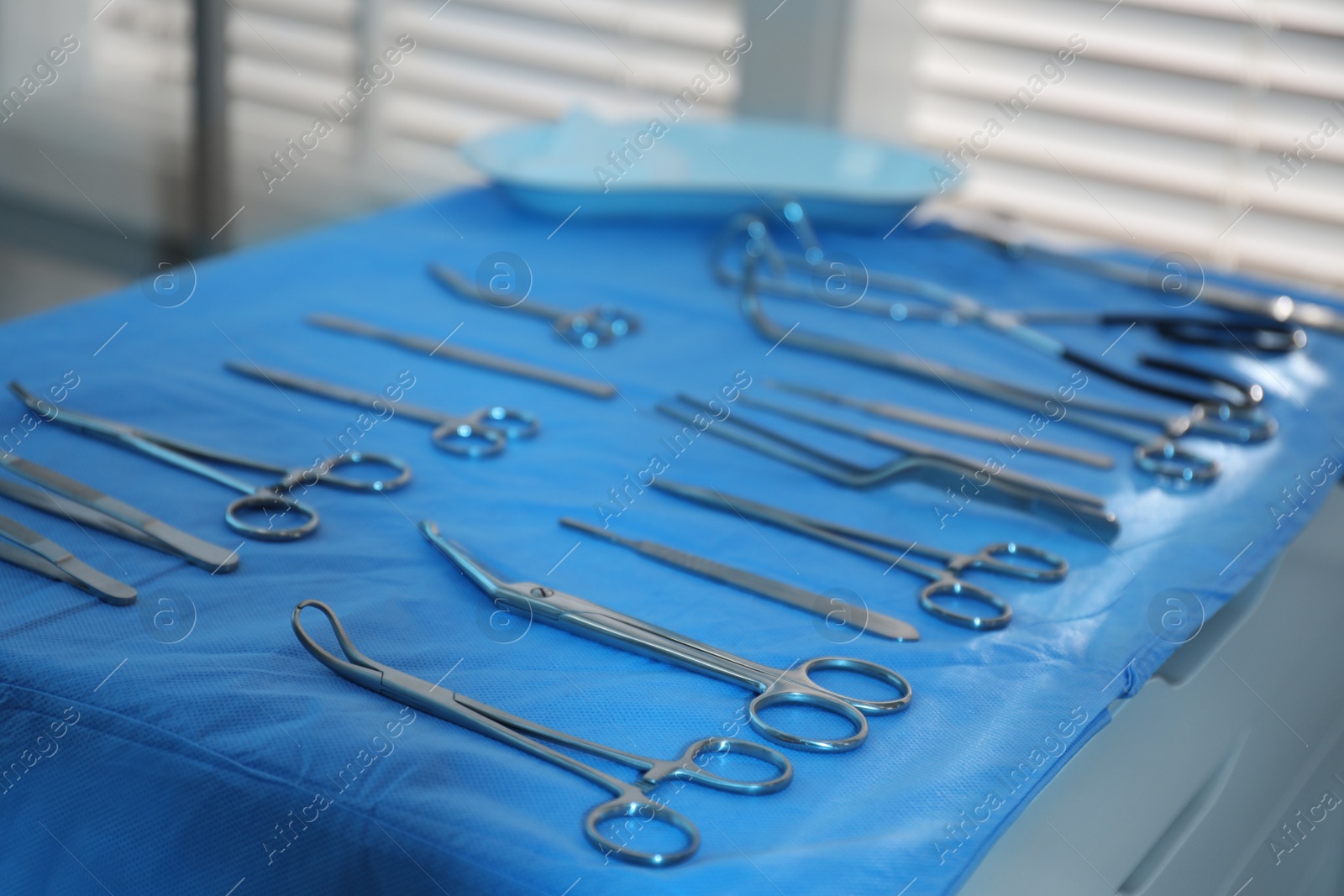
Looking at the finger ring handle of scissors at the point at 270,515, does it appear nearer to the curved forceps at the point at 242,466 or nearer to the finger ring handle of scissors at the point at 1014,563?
the curved forceps at the point at 242,466

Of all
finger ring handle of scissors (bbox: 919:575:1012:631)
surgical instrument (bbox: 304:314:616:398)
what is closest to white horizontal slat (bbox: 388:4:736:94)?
surgical instrument (bbox: 304:314:616:398)

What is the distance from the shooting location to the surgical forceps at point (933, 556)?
78 centimetres

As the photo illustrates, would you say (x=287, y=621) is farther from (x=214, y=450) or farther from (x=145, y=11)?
(x=145, y=11)

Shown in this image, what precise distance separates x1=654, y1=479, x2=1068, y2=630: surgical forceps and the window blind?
119 centimetres

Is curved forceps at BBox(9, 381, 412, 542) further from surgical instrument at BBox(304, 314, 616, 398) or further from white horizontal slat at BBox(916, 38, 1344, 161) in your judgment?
white horizontal slat at BBox(916, 38, 1344, 161)

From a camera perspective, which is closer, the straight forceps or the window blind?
the straight forceps

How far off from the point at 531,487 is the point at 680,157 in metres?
0.70

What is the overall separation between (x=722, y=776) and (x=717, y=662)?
0.28 ft

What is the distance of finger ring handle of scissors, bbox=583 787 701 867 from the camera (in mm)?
555

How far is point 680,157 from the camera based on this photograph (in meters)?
1.49

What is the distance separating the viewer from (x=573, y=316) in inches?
46.1

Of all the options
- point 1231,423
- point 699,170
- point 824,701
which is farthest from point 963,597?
point 699,170

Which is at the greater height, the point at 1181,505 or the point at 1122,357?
the point at 1122,357

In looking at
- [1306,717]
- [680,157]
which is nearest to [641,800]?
[1306,717]
